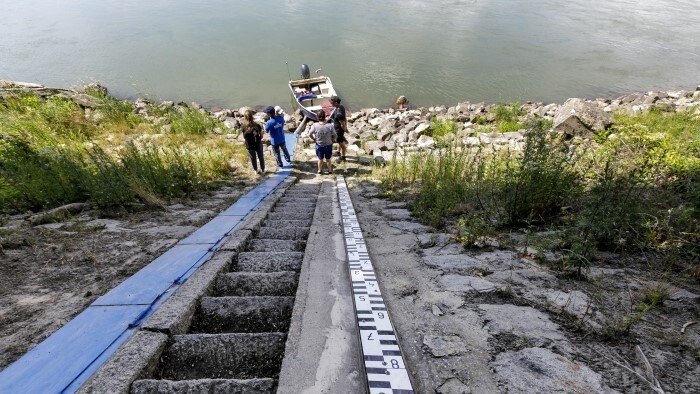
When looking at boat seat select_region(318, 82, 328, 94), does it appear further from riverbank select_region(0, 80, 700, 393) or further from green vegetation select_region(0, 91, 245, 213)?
riverbank select_region(0, 80, 700, 393)

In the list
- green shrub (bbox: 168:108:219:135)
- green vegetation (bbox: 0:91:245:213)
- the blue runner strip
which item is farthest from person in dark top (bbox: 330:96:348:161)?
the blue runner strip

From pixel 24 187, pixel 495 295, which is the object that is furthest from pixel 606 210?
pixel 24 187

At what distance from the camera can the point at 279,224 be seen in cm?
427

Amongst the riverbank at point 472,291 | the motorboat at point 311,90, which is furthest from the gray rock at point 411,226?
the motorboat at point 311,90

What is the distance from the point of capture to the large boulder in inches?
360

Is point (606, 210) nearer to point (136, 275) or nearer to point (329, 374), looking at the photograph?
point (329, 374)

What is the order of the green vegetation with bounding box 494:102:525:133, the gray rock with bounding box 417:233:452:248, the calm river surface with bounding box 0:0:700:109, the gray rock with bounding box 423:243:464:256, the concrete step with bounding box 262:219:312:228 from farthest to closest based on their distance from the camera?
the calm river surface with bounding box 0:0:700:109 → the green vegetation with bounding box 494:102:525:133 → the concrete step with bounding box 262:219:312:228 → the gray rock with bounding box 417:233:452:248 → the gray rock with bounding box 423:243:464:256

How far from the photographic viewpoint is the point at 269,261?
2.94 m

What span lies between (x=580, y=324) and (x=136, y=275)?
9.21ft

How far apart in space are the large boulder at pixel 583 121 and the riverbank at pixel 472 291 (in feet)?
15.8

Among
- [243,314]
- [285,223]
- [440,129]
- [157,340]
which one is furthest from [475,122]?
[157,340]

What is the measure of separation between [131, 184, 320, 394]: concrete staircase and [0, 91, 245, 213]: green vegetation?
2.67 meters

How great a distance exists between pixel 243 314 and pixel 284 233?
A: 5.46ft

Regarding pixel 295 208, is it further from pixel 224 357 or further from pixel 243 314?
pixel 224 357
